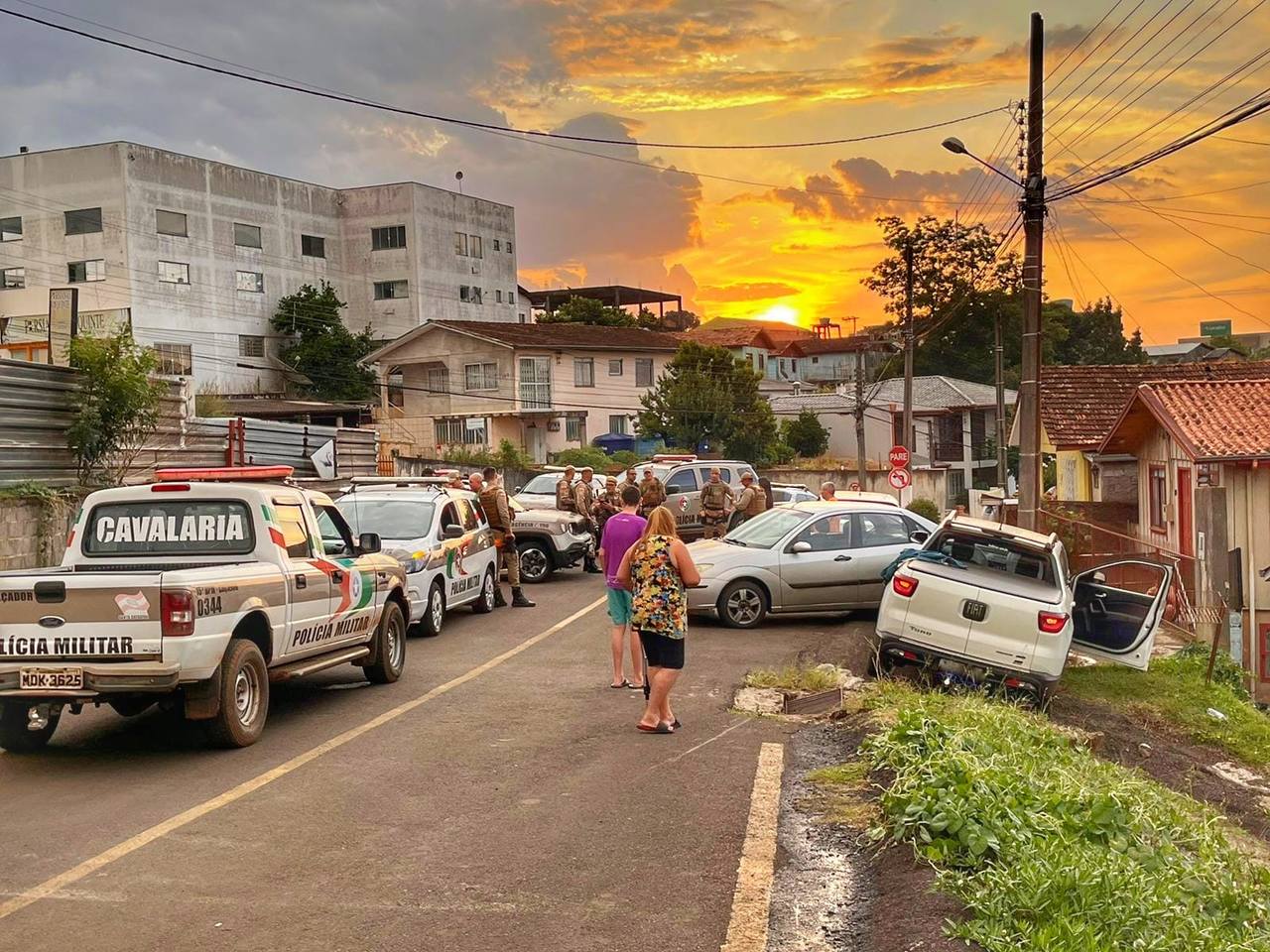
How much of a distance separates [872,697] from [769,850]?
165 inches

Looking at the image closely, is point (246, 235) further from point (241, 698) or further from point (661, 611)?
point (661, 611)

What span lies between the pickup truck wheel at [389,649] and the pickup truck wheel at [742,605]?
541cm

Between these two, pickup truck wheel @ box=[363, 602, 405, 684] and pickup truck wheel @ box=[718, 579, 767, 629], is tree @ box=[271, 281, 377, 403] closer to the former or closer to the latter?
pickup truck wheel @ box=[718, 579, 767, 629]

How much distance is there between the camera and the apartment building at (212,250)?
5834 centimetres

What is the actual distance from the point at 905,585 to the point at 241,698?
6.58 m

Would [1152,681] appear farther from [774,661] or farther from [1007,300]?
[1007,300]

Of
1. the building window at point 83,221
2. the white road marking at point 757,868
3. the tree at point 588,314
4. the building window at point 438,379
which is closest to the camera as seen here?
the white road marking at point 757,868

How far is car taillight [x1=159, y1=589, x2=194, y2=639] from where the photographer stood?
27.3 feet

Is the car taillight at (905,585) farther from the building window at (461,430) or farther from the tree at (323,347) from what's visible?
the tree at (323,347)

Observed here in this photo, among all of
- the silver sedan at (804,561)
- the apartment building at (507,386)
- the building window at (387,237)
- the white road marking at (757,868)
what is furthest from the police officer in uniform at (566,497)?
the building window at (387,237)

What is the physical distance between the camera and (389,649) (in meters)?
12.2

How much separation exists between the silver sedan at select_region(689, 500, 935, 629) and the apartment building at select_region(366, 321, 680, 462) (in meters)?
42.1

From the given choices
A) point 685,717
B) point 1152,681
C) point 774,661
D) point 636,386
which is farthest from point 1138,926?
point 636,386

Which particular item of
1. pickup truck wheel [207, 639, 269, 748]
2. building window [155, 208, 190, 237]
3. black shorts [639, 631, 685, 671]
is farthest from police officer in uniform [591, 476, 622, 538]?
building window [155, 208, 190, 237]
